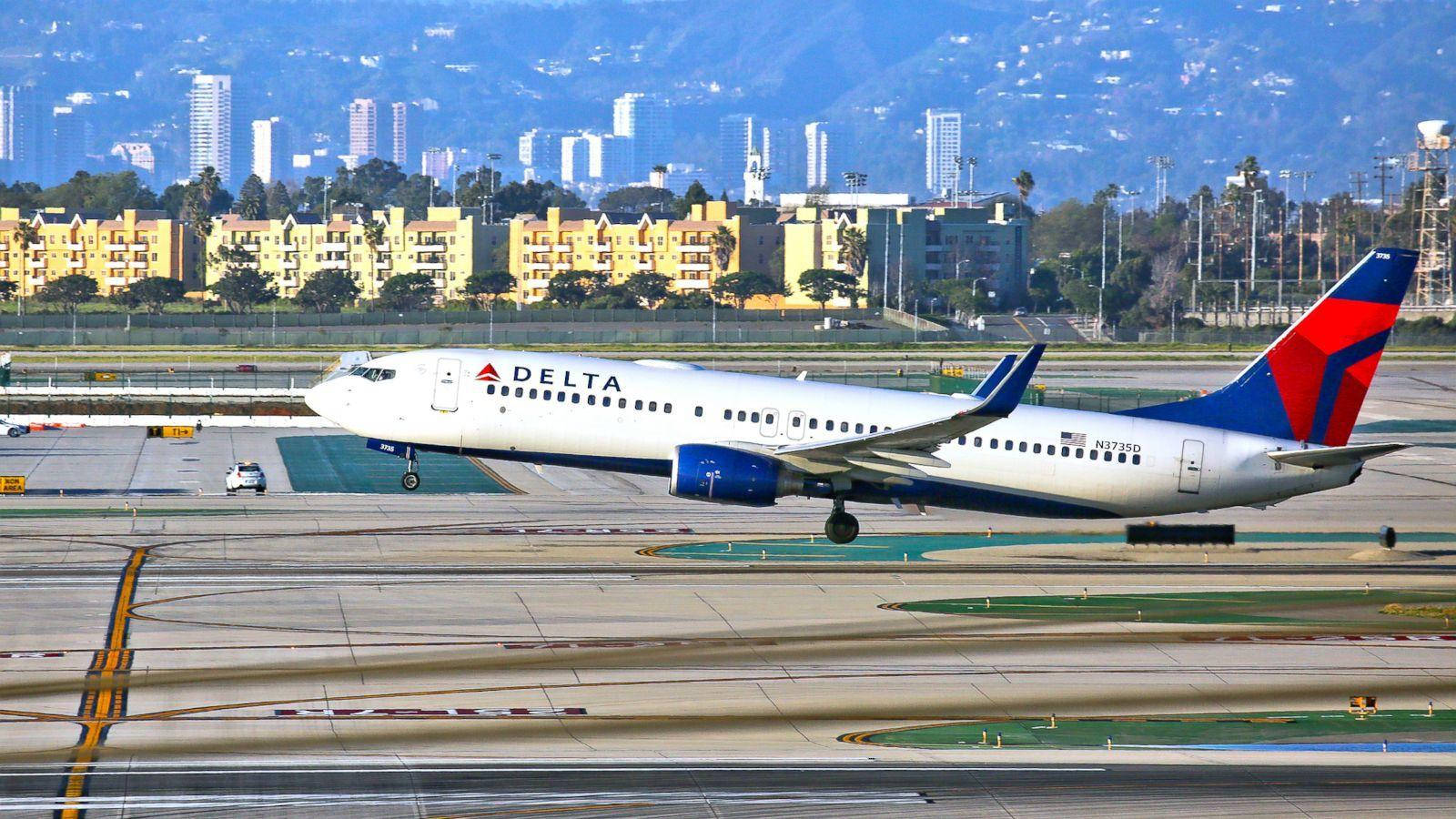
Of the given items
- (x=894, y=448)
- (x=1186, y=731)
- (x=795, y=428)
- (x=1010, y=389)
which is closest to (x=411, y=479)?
(x=795, y=428)

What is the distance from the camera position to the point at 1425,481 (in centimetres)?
6862

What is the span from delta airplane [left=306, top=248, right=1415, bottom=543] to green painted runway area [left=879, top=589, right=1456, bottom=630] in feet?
14.9

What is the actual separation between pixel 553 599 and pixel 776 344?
408ft

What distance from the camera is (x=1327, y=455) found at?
4428cm

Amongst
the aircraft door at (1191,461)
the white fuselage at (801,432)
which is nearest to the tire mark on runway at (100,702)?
the white fuselage at (801,432)

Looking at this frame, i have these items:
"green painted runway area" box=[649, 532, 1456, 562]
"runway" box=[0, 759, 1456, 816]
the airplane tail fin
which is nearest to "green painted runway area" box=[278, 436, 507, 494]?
"green painted runway area" box=[649, 532, 1456, 562]

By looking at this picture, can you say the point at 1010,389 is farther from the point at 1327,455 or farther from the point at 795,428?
the point at 1327,455

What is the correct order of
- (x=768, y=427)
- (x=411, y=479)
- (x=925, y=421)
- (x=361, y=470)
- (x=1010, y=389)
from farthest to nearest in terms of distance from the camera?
(x=361, y=470) → (x=411, y=479) → (x=768, y=427) → (x=925, y=421) → (x=1010, y=389)

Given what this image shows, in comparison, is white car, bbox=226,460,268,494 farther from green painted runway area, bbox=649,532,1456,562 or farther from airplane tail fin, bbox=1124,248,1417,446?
airplane tail fin, bbox=1124,248,1417,446

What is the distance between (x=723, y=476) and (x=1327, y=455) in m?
15.9

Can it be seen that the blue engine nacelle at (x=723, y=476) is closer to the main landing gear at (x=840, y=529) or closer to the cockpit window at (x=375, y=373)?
the main landing gear at (x=840, y=529)

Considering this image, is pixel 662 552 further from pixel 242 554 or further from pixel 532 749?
pixel 532 749

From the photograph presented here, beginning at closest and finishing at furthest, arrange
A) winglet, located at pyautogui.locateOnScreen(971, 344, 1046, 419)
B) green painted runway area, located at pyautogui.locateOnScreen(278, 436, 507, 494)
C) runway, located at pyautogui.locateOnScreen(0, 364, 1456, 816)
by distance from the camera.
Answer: runway, located at pyautogui.locateOnScreen(0, 364, 1456, 816) < winglet, located at pyautogui.locateOnScreen(971, 344, 1046, 419) < green painted runway area, located at pyautogui.locateOnScreen(278, 436, 507, 494)

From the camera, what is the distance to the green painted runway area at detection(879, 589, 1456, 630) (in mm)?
38438
